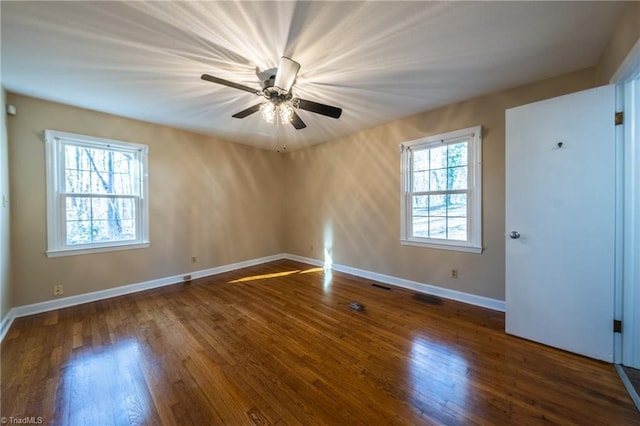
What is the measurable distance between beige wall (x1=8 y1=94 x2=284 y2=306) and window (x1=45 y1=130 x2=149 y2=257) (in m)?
0.09

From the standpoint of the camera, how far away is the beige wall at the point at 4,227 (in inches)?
93.6

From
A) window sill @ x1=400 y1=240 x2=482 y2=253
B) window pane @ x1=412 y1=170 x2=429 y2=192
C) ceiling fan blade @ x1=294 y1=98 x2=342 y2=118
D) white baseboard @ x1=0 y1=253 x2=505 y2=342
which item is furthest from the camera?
window pane @ x1=412 y1=170 x2=429 y2=192

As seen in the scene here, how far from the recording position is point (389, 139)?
3.73 m

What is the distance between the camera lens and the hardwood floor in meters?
1.44

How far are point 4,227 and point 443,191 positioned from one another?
201 inches

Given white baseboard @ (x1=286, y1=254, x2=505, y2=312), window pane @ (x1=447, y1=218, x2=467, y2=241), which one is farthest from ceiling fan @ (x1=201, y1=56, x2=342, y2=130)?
white baseboard @ (x1=286, y1=254, x2=505, y2=312)

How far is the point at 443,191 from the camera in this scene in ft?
10.6

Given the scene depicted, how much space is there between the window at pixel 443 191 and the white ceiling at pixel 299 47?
2.03 feet

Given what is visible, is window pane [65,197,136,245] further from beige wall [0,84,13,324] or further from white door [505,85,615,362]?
white door [505,85,615,362]

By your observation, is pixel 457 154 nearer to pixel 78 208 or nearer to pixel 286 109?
pixel 286 109

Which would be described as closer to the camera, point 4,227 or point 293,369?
point 293,369
